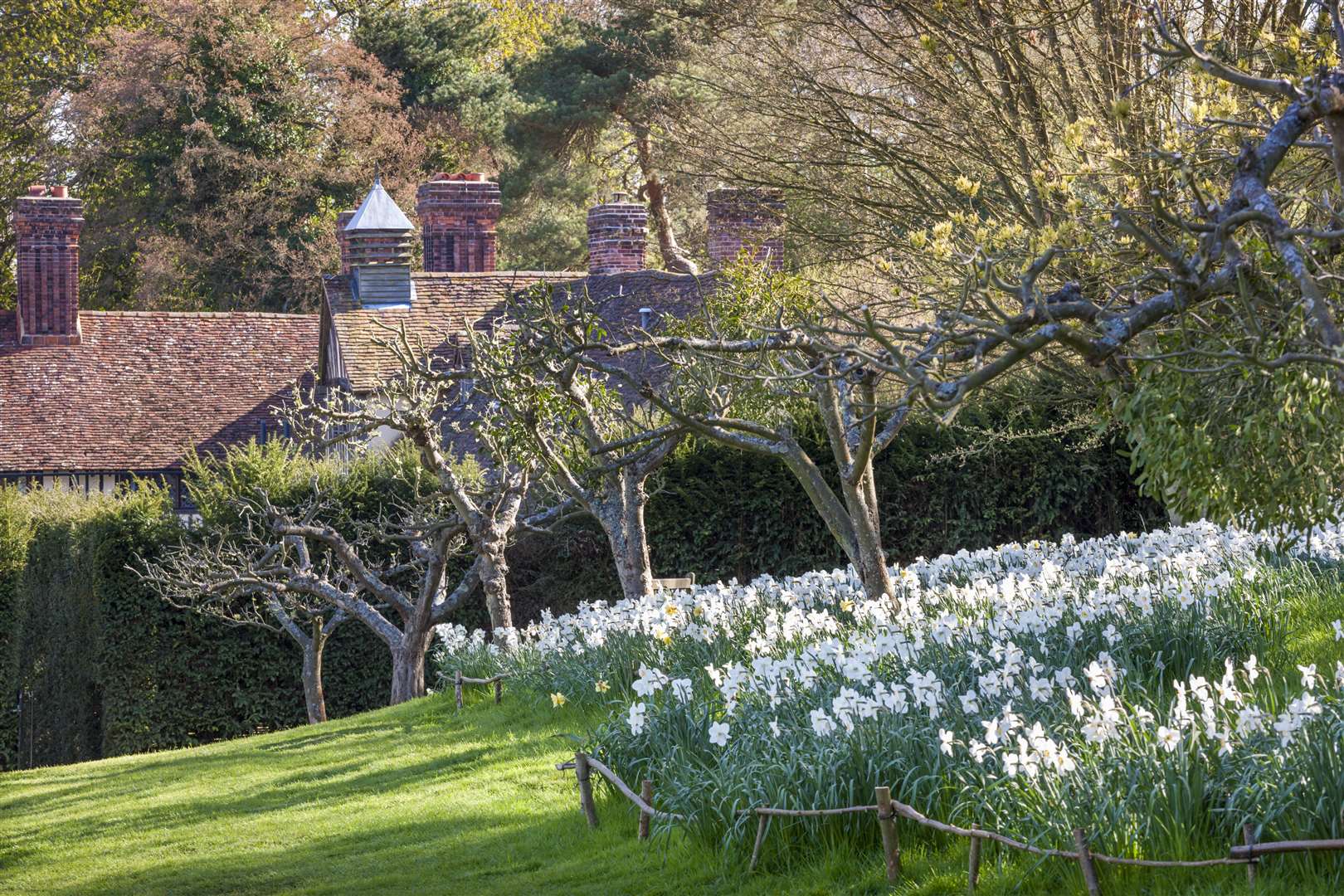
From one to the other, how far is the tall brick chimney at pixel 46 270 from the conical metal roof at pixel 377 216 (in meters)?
6.26

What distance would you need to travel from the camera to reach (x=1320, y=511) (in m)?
6.78

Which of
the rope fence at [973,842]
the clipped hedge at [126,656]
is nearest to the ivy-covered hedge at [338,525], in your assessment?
the clipped hedge at [126,656]

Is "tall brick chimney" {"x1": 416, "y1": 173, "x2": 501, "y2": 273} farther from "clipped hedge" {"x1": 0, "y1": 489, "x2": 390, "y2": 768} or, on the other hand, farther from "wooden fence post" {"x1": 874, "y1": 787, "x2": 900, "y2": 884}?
"wooden fence post" {"x1": 874, "y1": 787, "x2": 900, "y2": 884}

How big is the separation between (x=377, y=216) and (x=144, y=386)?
6190 mm

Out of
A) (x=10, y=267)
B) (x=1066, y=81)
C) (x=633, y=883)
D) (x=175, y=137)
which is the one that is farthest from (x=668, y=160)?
(x=10, y=267)

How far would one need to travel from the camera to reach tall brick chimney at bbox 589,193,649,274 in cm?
2561

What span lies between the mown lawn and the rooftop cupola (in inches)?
467

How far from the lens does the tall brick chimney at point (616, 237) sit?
2561 cm

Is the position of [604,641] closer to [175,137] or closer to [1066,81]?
[1066,81]

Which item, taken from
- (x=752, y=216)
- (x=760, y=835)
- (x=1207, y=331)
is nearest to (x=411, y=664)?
(x=752, y=216)

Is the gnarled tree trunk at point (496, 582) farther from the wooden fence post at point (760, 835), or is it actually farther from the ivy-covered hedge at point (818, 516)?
the wooden fence post at point (760, 835)

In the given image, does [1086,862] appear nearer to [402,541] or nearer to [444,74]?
[402,541]

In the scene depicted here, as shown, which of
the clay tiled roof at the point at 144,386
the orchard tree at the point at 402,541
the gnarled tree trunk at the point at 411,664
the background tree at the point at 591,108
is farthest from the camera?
the background tree at the point at 591,108

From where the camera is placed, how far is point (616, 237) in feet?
83.8
